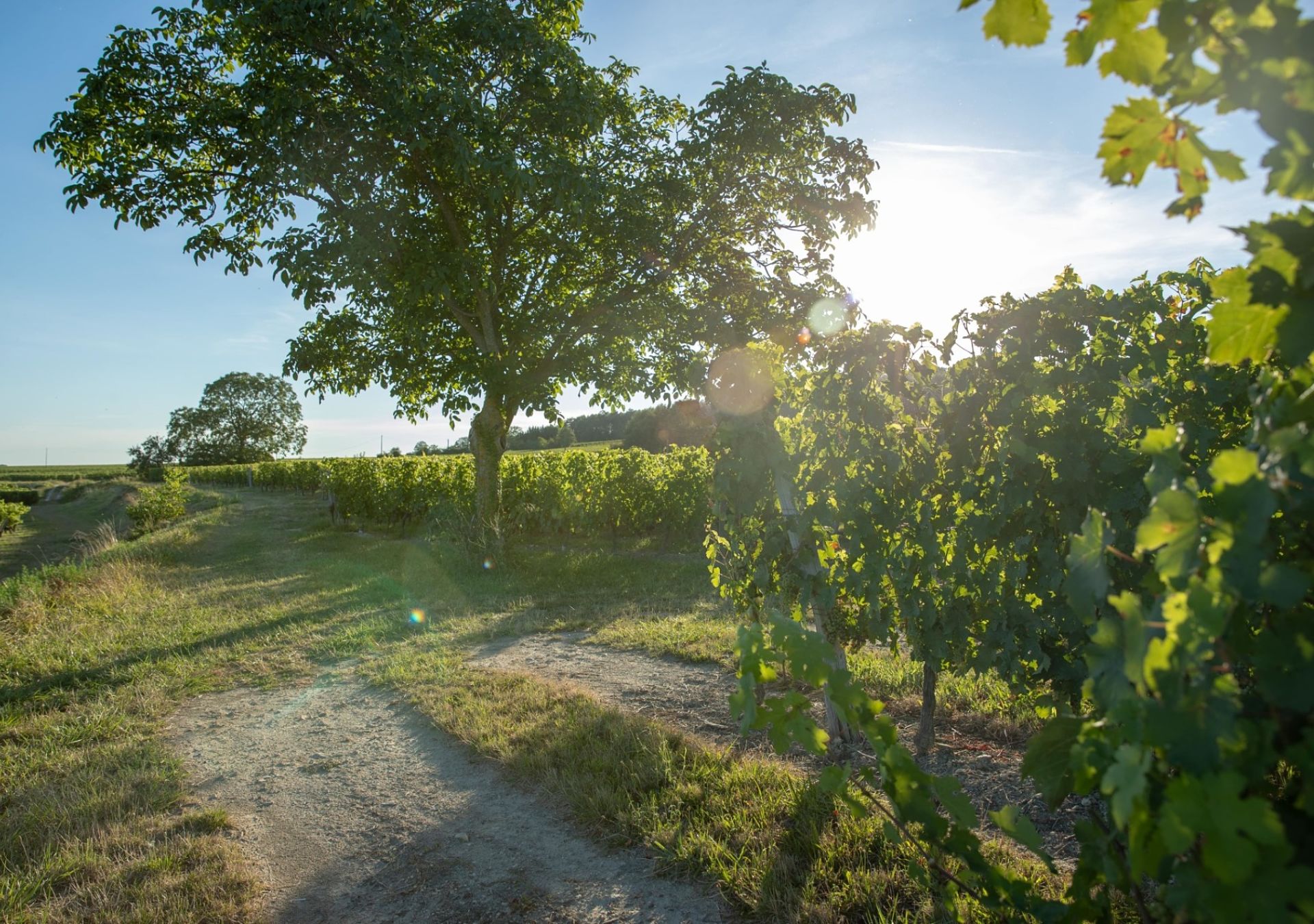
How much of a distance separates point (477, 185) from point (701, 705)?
814 centimetres

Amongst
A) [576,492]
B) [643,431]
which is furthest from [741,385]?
[643,431]

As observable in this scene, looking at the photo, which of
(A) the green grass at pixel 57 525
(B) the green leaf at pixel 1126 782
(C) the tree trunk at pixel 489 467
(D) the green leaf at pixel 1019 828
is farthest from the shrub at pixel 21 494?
(B) the green leaf at pixel 1126 782

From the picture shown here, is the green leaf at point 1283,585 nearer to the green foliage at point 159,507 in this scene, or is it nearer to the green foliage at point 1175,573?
the green foliage at point 1175,573

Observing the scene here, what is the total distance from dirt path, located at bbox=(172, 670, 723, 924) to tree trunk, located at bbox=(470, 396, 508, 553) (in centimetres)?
657

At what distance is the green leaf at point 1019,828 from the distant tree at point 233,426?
3215 inches

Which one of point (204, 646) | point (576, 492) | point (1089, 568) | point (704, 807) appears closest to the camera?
point (1089, 568)

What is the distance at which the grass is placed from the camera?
9.84ft

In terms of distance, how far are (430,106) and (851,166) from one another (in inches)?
235

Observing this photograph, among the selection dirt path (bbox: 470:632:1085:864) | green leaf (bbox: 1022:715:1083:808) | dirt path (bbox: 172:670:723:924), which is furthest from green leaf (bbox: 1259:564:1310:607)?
dirt path (bbox: 172:670:723:924)

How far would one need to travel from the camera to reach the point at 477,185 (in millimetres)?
10242

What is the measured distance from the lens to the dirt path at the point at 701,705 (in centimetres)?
344

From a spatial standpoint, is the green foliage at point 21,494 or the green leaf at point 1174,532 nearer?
the green leaf at point 1174,532

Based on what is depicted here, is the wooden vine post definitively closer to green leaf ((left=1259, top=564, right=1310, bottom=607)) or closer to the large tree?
green leaf ((left=1259, top=564, right=1310, bottom=607))

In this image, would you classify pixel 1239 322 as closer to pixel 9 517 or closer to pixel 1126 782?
pixel 1126 782
